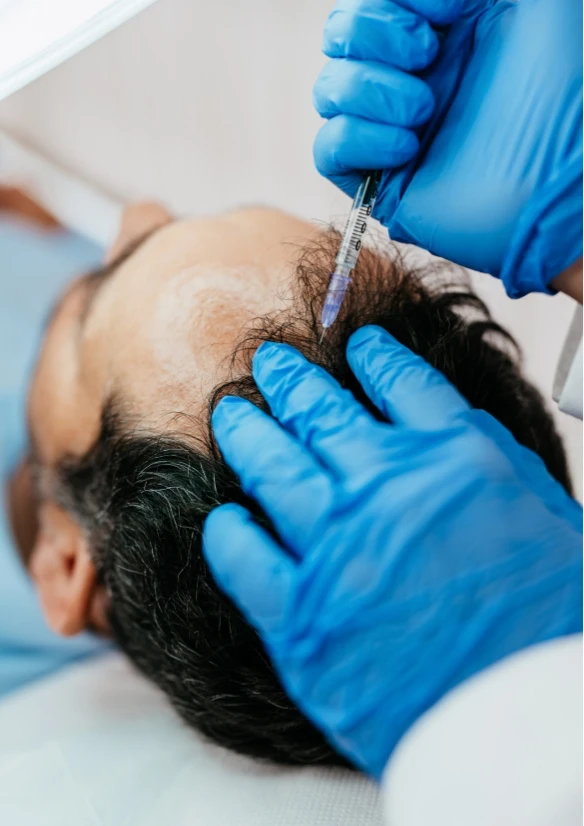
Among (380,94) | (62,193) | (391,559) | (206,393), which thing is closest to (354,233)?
(380,94)

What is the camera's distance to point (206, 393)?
31.3 inches

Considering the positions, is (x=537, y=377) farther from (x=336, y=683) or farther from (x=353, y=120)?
(x=336, y=683)

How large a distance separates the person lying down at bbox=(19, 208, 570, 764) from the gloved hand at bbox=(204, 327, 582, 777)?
0.09 m

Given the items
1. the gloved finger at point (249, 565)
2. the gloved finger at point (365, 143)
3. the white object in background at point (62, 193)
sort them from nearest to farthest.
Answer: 1. the gloved finger at point (249, 565)
2. the gloved finger at point (365, 143)
3. the white object in background at point (62, 193)

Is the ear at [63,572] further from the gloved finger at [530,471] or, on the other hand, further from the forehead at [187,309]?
the gloved finger at [530,471]

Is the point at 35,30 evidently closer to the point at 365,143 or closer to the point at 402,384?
the point at 365,143

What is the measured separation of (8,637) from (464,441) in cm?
95

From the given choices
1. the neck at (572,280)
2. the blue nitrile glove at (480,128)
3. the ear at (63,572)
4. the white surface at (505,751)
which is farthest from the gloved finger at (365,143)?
the ear at (63,572)

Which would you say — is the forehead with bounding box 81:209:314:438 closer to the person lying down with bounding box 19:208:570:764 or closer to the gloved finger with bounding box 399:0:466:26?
the person lying down with bounding box 19:208:570:764

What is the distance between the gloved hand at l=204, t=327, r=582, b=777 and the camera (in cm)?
62

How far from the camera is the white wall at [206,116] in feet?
4.44

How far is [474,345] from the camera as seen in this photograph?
87cm

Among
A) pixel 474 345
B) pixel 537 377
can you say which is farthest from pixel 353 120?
pixel 537 377

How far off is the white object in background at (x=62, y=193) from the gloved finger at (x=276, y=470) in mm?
1045
